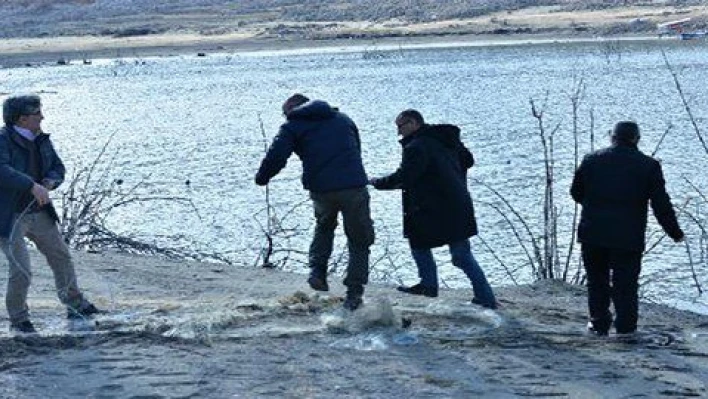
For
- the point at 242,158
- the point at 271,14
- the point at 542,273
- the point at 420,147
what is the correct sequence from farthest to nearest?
the point at 271,14, the point at 242,158, the point at 542,273, the point at 420,147

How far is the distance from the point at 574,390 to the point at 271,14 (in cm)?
11068

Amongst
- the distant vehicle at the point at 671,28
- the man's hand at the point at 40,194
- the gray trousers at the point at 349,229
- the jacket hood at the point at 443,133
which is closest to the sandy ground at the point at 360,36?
the distant vehicle at the point at 671,28

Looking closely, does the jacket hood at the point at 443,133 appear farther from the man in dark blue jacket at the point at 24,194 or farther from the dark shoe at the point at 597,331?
the man in dark blue jacket at the point at 24,194

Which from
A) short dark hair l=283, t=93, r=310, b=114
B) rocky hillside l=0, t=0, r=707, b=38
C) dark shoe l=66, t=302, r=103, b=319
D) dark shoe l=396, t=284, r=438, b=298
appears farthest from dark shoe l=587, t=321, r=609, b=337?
rocky hillside l=0, t=0, r=707, b=38

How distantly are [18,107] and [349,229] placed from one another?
2.33 metres

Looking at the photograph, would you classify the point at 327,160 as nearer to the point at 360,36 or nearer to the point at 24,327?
the point at 24,327

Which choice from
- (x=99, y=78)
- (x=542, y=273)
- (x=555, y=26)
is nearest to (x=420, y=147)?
(x=542, y=273)

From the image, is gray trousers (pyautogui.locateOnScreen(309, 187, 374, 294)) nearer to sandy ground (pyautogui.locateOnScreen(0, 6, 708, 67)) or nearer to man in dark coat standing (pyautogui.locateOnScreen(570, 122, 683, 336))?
man in dark coat standing (pyautogui.locateOnScreen(570, 122, 683, 336))

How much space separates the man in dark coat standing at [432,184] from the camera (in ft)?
32.4

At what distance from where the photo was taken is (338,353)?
890 centimetres

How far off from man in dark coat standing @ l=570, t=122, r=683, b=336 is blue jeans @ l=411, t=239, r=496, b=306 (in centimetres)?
93

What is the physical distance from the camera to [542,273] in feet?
46.3

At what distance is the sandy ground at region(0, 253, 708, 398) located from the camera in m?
8.12

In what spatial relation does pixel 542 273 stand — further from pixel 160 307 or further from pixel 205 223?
pixel 205 223
